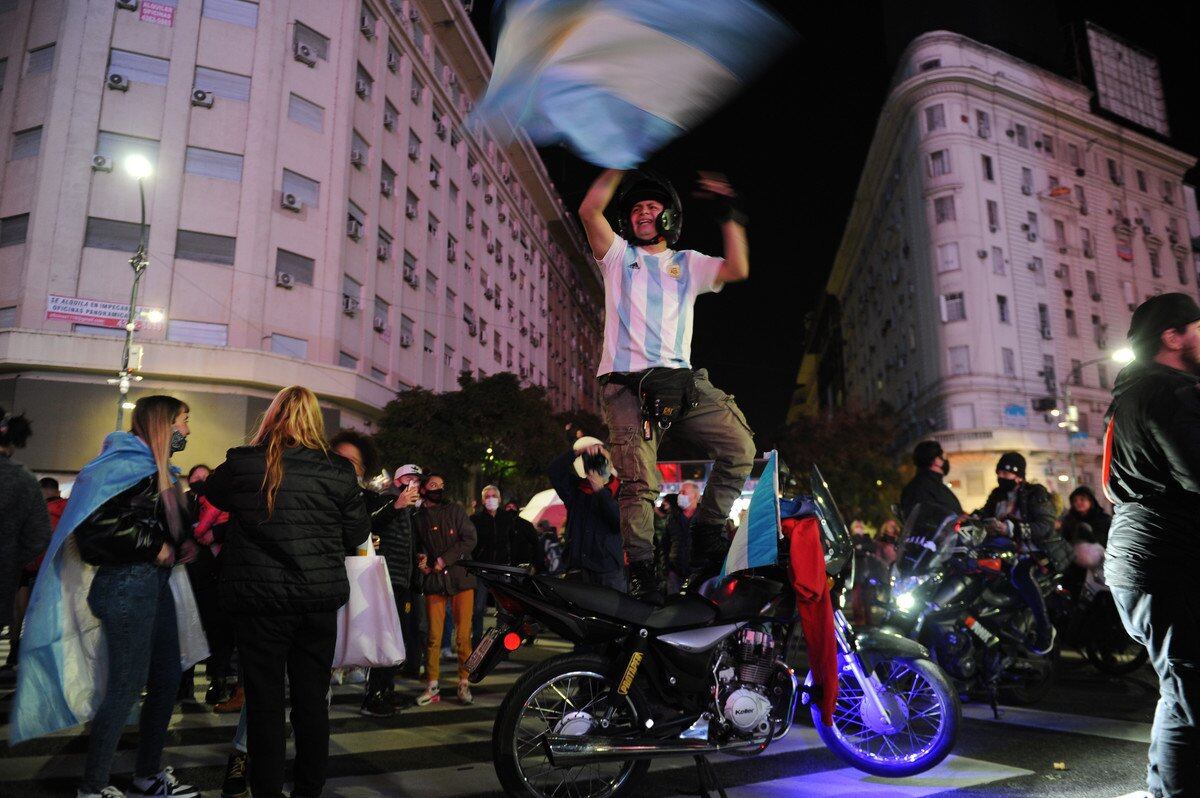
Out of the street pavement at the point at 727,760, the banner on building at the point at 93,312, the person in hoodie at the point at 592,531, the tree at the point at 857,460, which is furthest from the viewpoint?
the tree at the point at 857,460

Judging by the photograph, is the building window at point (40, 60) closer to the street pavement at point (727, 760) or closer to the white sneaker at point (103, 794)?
the street pavement at point (727, 760)

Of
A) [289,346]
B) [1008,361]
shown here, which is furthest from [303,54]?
[1008,361]

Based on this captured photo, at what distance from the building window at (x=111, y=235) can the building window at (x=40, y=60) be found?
5760 millimetres

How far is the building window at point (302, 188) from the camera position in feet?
92.0

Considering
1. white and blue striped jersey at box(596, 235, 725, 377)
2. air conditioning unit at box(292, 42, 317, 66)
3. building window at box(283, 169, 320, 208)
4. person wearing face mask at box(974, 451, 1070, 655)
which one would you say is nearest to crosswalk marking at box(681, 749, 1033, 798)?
white and blue striped jersey at box(596, 235, 725, 377)

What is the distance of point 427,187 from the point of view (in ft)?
126

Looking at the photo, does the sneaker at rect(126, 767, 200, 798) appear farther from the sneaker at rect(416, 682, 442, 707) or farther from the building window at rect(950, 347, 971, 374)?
the building window at rect(950, 347, 971, 374)

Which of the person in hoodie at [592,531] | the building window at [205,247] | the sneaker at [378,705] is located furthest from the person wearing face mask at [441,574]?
the building window at [205,247]

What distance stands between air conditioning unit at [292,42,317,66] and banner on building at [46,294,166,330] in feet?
35.2

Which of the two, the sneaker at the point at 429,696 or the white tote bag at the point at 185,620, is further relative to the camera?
the sneaker at the point at 429,696

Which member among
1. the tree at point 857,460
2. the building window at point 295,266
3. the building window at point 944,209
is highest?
the building window at point 944,209

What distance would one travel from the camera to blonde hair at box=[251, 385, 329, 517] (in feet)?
11.5

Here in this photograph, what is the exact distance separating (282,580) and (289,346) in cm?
2605

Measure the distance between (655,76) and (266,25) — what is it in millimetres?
29185
